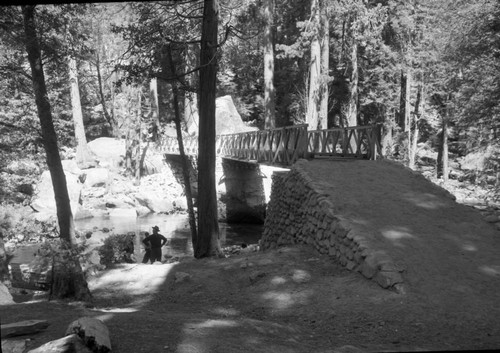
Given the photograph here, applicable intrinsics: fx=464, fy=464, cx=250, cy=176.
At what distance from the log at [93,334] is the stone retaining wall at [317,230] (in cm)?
379

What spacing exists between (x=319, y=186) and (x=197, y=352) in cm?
616

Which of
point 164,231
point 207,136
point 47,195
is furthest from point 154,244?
point 47,195

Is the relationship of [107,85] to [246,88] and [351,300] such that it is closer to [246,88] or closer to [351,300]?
[246,88]

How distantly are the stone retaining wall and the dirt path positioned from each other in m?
0.17

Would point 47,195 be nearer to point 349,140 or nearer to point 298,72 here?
point 349,140

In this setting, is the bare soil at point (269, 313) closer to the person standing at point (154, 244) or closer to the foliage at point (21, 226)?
the person standing at point (154, 244)

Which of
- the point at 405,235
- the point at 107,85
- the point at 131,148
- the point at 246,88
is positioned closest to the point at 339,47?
the point at 246,88

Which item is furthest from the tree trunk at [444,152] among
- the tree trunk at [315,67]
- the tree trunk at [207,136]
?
the tree trunk at [207,136]

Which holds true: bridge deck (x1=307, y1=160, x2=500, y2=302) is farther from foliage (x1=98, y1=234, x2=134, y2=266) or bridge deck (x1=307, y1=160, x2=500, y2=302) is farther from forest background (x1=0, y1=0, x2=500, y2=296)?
foliage (x1=98, y1=234, x2=134, y2=266)

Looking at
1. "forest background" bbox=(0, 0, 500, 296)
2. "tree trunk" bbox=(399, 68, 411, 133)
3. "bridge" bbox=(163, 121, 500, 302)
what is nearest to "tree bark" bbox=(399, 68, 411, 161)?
"tree trunk" bbox=(399, 68, 411, 133)

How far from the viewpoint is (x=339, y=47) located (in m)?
30.7

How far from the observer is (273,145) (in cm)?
1598

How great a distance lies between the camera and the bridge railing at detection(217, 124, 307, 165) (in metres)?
13.4

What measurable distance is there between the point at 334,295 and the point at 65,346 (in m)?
3.87
